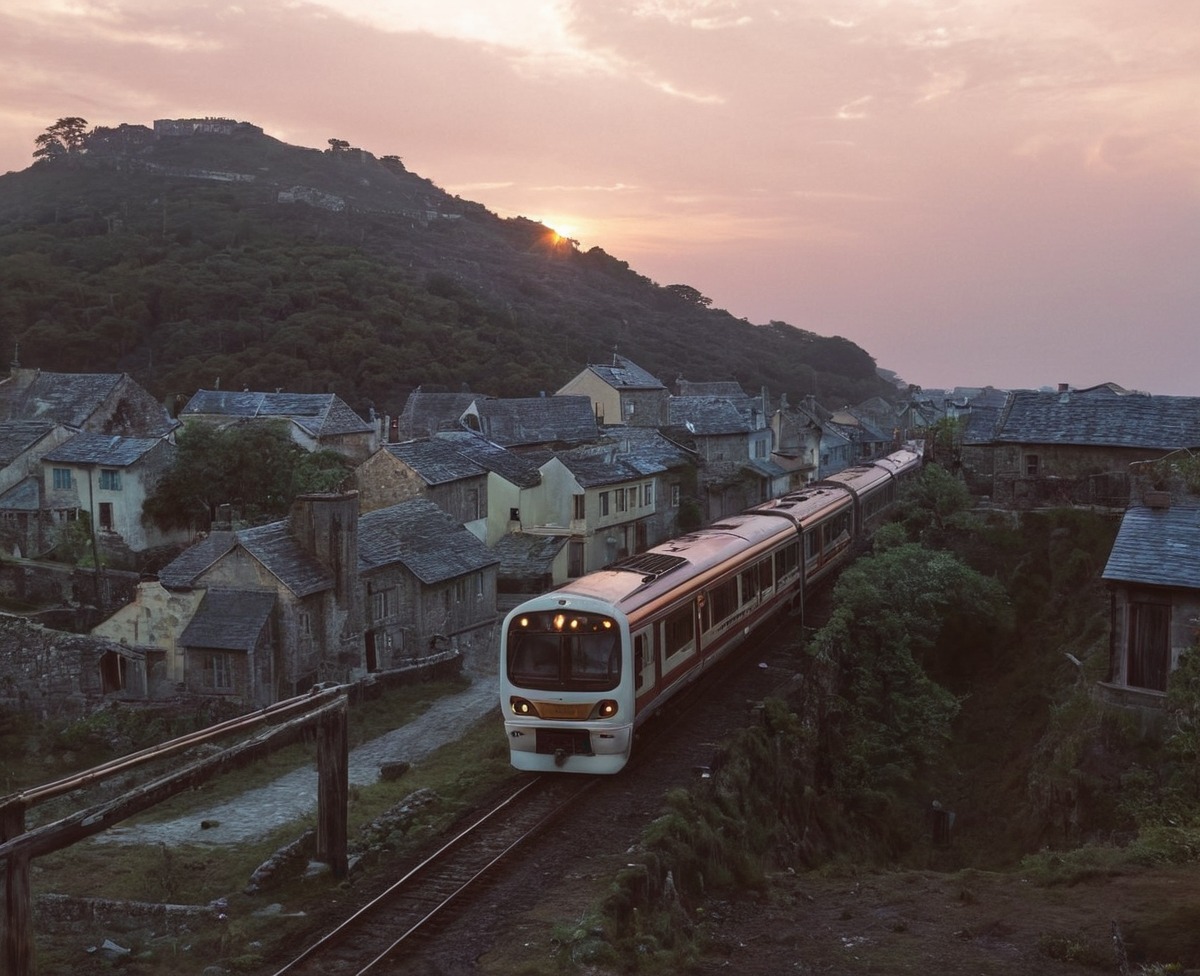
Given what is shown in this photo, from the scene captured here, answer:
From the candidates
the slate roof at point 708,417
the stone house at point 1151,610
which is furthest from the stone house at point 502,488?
the stone house at point 1151,610

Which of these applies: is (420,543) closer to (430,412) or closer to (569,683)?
(569,683)

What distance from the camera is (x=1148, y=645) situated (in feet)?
67.9

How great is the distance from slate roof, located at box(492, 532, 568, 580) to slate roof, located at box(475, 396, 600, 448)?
39.7 ft

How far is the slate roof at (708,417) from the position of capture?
209 feet

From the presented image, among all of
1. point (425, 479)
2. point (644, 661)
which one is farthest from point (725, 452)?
point (644, 661)

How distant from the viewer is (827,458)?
76062 millimetres

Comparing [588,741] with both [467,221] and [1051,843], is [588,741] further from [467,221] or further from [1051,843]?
[467,221]

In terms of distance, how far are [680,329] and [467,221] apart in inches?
2357

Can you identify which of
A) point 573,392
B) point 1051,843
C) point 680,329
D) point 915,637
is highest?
point 680,329

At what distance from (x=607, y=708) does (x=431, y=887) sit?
4158 millimetres

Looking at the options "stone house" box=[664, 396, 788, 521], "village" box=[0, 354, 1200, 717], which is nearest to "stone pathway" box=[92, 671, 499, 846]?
"village" box=[0, 354, 1200, 717]

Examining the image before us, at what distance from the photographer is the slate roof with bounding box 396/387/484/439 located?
199ft

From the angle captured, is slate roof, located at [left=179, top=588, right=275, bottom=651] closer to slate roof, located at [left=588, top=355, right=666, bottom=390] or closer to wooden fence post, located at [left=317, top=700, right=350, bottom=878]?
wooden fence post, located at [left=317, top=700, right=350, bottom=878]

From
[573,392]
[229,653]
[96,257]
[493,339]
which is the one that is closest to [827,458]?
[573,392]
